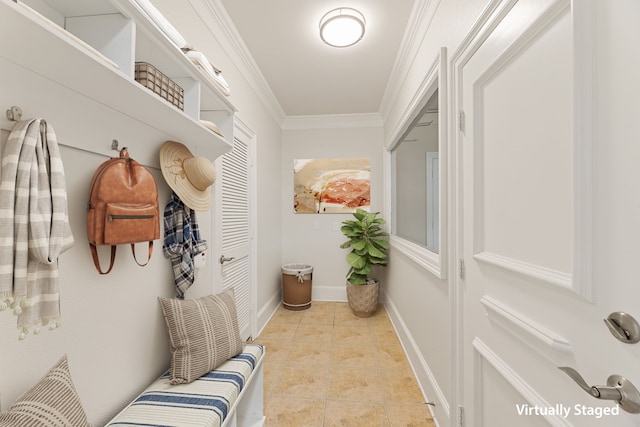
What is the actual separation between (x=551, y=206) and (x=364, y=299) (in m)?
2.80

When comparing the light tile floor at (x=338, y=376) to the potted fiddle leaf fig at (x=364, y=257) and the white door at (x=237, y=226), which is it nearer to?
the potted fiddle leaf fig at (x=364, y=257)

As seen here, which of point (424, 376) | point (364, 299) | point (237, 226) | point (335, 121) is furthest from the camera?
point (335, 121)

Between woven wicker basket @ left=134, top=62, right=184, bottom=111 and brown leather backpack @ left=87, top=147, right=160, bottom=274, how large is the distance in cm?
27

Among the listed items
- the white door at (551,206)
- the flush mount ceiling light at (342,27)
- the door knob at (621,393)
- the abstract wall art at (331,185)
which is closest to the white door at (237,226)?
the flush mount ceiling light at (342,27)

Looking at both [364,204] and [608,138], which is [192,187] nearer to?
[608,138]

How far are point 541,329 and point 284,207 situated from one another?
136 inches

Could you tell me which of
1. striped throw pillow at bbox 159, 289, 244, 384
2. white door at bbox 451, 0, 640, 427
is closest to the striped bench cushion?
striped throw pillow at bbox 159, 289, 244, 384

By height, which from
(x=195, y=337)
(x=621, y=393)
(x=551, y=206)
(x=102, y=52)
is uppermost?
Answer: (x=102, y=52)

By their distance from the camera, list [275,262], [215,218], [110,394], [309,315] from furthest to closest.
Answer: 1. [275,262]
2. [309,315]
3. [215,218]
4. [110,394]

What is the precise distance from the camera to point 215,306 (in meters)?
1.49

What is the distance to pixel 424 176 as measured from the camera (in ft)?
7.57

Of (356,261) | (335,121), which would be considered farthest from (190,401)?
(335,121)

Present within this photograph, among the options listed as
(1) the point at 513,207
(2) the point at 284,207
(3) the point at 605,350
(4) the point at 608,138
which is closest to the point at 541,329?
(3) the point at 605,350

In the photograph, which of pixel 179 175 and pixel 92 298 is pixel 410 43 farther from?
pixel 92 298
